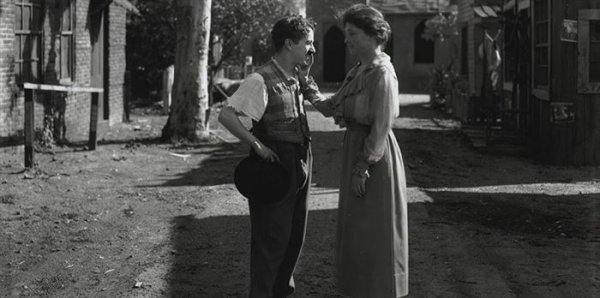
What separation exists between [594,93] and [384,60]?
380 inches

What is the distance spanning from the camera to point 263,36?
2925 cm

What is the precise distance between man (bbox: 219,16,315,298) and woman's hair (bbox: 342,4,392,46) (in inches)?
13.8

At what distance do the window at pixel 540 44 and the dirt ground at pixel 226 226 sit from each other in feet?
4.60

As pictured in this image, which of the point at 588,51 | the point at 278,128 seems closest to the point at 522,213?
the point at 588,51

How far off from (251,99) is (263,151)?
1.04 ft

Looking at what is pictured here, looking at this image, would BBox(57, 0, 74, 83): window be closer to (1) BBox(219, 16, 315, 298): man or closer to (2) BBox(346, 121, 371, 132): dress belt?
(1) BBox(219, 16, 315, 298): man

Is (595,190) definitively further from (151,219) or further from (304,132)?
(304,132)

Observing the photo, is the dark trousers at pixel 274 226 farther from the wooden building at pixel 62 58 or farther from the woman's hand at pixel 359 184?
the wooden building at pixel 62 58

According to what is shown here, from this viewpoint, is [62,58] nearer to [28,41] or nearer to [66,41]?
[66,41]

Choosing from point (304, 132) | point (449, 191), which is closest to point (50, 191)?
point (449, 191)

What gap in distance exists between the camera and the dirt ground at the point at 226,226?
7.09m

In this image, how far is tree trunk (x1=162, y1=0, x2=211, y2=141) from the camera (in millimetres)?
17484

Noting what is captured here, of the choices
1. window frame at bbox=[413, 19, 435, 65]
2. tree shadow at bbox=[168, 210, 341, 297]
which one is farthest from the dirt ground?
window frame at bbox=[413, 19, 435, 65]

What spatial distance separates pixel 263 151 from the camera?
569 centimetres
